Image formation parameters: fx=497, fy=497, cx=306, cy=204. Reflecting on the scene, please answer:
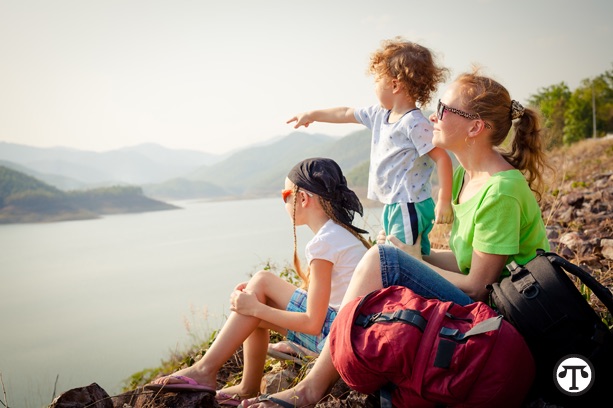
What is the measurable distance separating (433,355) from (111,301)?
7.88m

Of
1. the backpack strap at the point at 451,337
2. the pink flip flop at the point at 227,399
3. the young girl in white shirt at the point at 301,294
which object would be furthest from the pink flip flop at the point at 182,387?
the backpack strap at the point at 451,337

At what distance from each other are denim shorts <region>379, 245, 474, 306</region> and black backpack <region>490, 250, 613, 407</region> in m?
0.24

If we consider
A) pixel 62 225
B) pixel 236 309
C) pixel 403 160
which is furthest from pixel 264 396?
pixel 62 225

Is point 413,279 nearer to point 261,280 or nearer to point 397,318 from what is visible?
point 397,318

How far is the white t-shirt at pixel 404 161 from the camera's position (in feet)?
9.10

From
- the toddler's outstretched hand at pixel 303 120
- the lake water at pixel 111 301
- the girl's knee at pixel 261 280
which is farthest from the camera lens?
the lake water at pixel 111 301

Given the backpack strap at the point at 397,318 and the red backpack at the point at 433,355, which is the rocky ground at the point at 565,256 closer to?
the red backpack at the point at 433,355

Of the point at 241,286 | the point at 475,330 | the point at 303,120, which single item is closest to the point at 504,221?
the point at 475,330

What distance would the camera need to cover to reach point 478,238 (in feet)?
6.30

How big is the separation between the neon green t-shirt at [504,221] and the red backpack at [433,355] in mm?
307

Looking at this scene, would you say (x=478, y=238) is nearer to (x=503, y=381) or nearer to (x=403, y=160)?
(x=503, y=381)

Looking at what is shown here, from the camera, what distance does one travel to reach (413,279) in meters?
1.87

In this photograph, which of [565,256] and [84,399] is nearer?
[84,399]

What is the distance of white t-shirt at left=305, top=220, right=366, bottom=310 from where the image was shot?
2.23 meters
